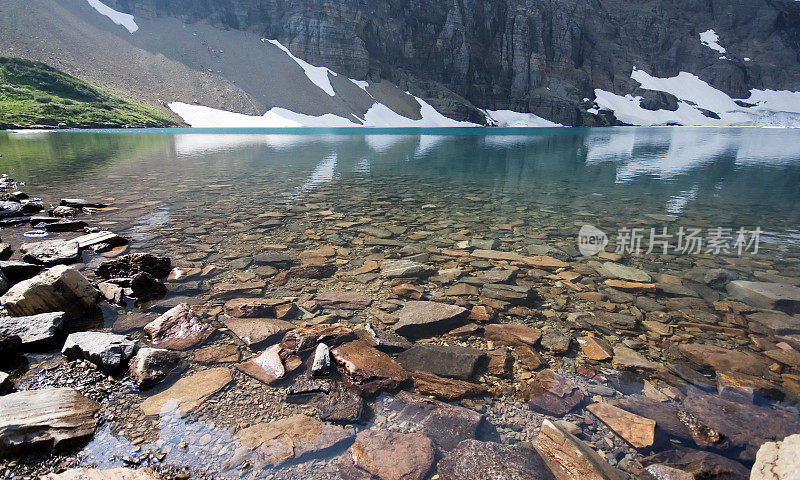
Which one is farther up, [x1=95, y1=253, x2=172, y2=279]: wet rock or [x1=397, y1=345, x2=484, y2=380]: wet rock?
[x1=95, y1=253, x2=172, y2=279]: wet rock

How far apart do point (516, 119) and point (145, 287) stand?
609 feet

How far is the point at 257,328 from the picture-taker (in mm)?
5070

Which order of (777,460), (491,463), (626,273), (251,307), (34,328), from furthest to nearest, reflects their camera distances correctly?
(626,273)
(251,307)
(34,328)
(491,463)
(777,460)

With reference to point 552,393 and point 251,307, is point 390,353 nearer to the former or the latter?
point 552,393

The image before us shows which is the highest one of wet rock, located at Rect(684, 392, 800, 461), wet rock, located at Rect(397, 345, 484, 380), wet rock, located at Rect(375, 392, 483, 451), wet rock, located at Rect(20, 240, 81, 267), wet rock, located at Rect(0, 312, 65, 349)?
wet rock, located at Rect(20, 240, 81, 267)

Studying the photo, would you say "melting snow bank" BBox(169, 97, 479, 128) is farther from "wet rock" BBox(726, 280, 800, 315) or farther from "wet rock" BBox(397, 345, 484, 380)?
"wet rock" BBox(726, 280, 800, 315)

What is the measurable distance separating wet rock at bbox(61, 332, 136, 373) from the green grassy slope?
90.1 m

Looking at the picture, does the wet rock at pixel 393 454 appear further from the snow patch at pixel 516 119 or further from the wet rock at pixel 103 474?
the snow patch at pixel 516 119

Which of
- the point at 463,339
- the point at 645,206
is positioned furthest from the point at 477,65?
the point at 463,339

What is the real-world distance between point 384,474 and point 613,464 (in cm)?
187

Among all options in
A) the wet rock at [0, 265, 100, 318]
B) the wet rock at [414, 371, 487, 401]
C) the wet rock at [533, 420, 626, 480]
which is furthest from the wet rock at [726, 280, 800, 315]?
the wet rock at [0, 265, 100, 318]

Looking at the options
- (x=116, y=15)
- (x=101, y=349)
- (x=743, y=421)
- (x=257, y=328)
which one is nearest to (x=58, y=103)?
(x=116, y=15)

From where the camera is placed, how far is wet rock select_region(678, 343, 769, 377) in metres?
4.57

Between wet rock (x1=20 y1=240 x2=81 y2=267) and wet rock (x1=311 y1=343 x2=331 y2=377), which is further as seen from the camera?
wet rock (x1=20 y1=240 x2=81 y2=267)
